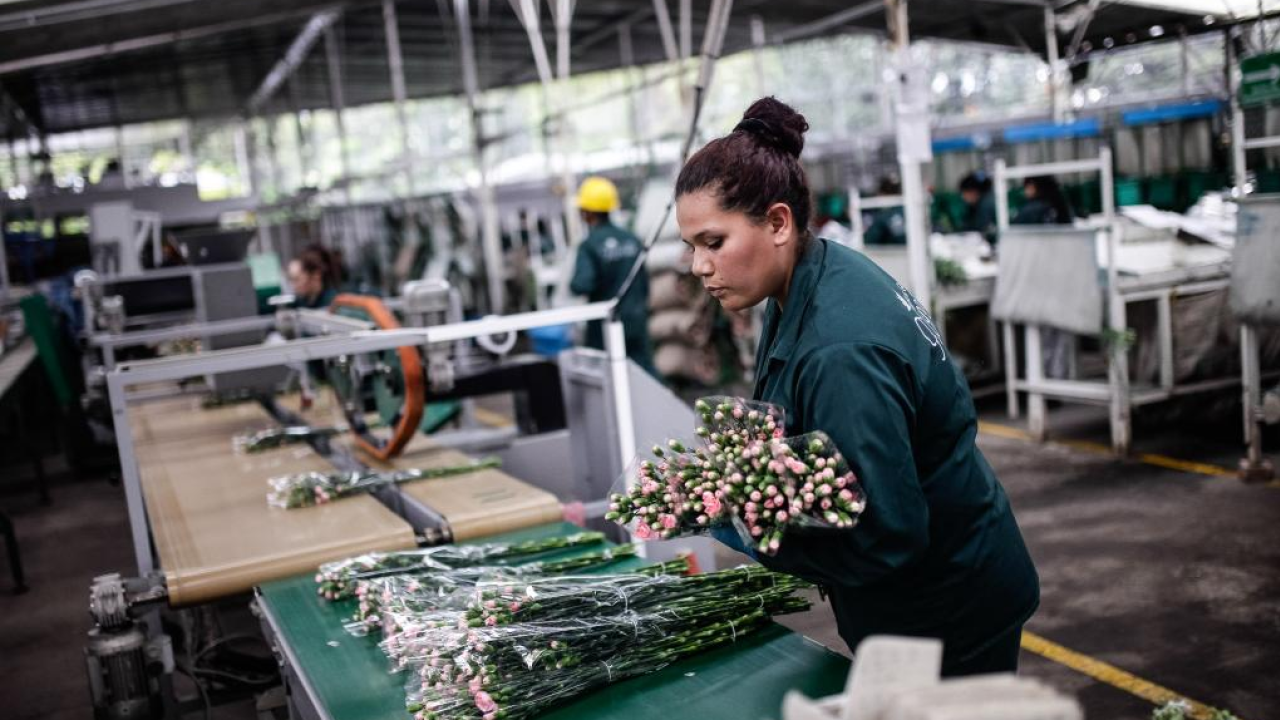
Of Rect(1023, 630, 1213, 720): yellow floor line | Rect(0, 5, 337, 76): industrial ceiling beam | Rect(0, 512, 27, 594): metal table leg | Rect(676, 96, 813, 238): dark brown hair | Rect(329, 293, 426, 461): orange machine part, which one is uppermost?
Rect(0, 5, 337, 76): industrial ceiling beam

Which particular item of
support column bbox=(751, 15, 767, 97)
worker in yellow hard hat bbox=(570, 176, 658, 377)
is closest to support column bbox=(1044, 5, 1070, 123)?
support column bbox=(751, 15, 767, 97)

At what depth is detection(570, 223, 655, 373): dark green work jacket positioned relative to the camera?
7.52m

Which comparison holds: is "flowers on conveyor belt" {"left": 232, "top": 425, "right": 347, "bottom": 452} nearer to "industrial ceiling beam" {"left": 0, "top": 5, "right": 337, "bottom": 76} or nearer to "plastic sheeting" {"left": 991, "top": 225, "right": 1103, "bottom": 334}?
"plastic sheeting" {"left": 991, "top": 225, "right": 1103, "bottom": 334}

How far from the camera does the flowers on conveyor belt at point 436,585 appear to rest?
234 centimetres

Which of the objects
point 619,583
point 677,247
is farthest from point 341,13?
point 619,583

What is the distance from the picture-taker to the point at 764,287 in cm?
172

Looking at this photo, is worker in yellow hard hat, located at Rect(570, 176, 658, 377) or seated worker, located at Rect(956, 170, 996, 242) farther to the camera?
seated worker, located at Rect(956, 170, 996, 242)

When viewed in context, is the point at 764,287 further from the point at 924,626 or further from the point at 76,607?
the point at 76,607

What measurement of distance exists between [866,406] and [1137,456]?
5.84m

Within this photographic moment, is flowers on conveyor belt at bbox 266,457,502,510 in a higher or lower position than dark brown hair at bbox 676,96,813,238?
lower

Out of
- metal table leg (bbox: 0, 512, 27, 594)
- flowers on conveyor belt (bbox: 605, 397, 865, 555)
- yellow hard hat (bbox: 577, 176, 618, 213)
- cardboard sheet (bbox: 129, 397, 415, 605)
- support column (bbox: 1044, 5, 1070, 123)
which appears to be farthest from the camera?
support column (bbox: 1044, 5, 1070, 123)

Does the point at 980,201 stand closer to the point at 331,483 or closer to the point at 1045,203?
the point at 1045,203

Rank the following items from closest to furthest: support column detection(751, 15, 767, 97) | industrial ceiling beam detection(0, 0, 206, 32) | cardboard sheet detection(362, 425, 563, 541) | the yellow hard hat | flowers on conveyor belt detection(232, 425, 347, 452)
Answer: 1. cardboard sheet detection(362, 425, 563, 541)
2. flowers on conveyor belt detection(232, 425, 347, 452)
3. the yellow hard hat
4. industrial ceiling beam detection(0, 0, 206, 32)
5. support column detection(751, 15, 767, 97)

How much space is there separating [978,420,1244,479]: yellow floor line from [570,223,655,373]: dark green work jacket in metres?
2.49
